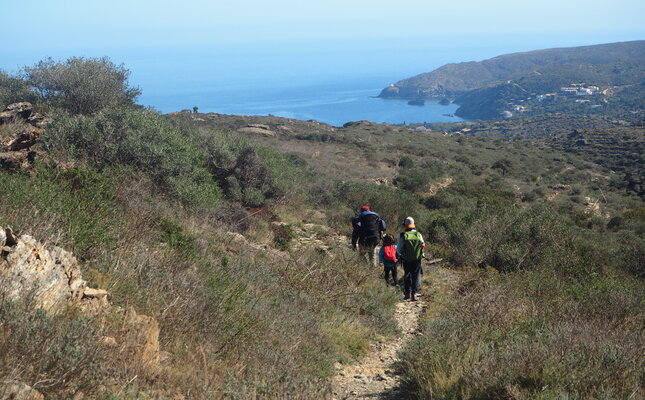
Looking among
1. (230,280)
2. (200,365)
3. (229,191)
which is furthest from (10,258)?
(229,191)

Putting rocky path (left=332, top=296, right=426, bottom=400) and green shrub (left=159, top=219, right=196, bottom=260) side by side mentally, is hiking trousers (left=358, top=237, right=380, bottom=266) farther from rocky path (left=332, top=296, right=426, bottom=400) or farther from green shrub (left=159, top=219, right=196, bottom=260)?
green shrub (left=159, top=219, right=196, bottom=260)

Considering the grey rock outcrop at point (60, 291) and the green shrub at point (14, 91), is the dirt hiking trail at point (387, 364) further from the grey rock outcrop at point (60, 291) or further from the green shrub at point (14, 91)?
the green shrub at point (14, 91)

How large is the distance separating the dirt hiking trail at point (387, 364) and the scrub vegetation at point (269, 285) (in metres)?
0.17

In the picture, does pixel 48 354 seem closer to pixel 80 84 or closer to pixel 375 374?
pixel 375 374

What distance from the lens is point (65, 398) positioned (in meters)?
2.74

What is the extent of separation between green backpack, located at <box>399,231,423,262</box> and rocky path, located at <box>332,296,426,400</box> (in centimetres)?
127

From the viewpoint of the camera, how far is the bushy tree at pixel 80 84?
18562mm

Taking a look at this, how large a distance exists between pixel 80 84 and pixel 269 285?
1661 centimetres

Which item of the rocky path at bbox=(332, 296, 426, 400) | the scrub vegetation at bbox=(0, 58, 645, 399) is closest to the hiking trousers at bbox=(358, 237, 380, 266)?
the scrub vegetation at bbox=(0, 58, 645, 399)

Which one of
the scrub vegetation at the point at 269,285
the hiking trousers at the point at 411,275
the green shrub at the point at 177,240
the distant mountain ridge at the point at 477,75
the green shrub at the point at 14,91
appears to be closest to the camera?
the scrub vegetation at the point at 269,285

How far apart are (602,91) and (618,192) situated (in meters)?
112

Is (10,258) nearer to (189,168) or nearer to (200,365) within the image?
(200,365)

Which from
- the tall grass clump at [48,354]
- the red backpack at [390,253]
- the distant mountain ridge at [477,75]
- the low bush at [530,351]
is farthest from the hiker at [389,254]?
the distant mountain ridge at [477,75]

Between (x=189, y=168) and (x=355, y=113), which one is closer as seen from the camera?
(x=189, y=168)
